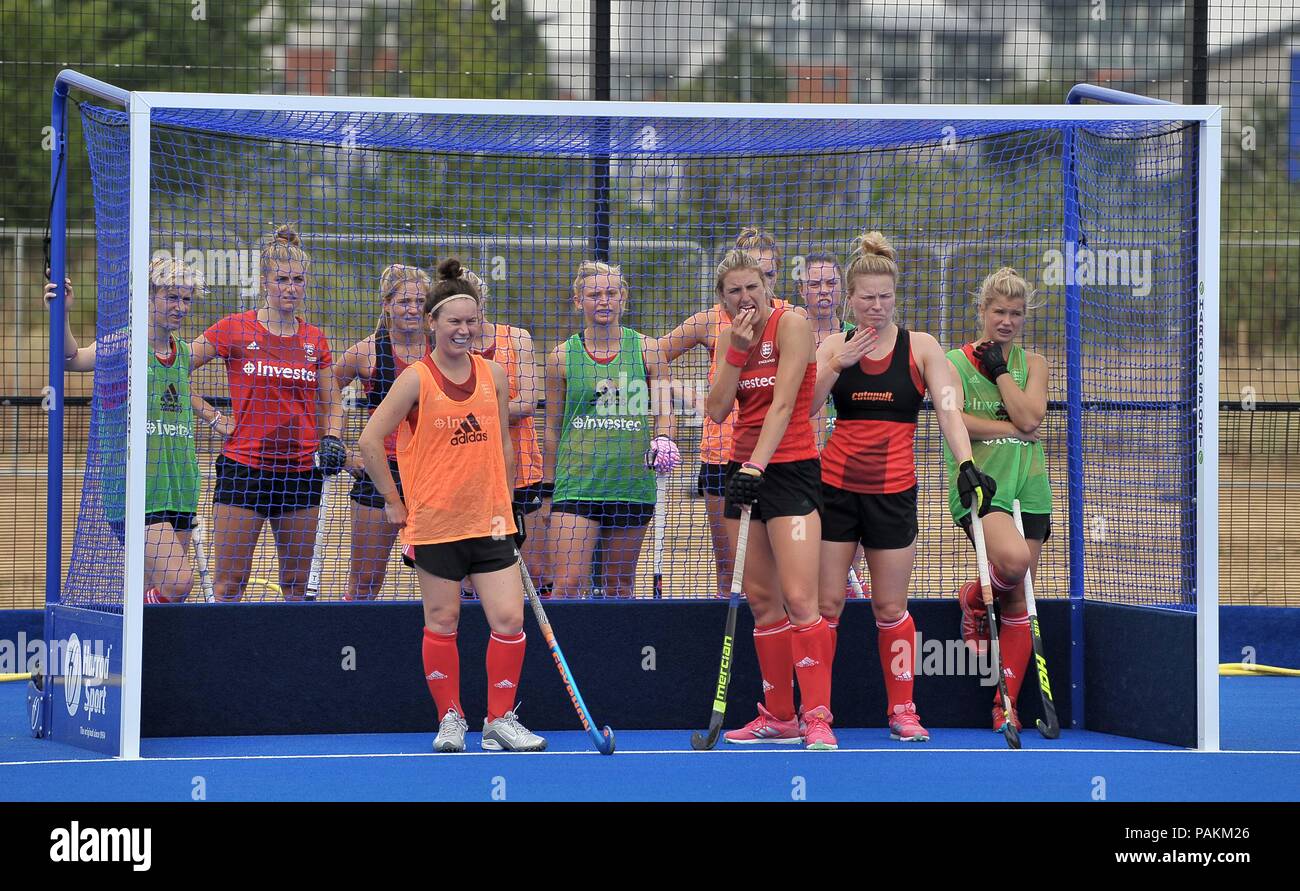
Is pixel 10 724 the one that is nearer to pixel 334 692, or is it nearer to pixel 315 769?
pixel 334 692

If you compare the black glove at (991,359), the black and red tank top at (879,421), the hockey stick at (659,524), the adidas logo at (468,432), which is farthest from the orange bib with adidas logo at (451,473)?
the black glove at (991,359)

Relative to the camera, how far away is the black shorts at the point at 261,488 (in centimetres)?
650

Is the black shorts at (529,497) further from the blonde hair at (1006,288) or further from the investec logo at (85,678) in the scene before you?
the blonde hair at (1006,288)

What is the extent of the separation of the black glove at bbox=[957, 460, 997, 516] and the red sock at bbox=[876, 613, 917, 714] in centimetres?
56

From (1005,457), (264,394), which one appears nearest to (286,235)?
(264,394)

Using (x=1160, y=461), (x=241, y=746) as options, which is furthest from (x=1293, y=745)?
(x=241, y=746)

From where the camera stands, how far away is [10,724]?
258 inches

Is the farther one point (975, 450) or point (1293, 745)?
point (975, 450)

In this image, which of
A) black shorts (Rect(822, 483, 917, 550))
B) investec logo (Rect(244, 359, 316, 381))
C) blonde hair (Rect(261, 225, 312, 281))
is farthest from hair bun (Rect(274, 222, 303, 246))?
black shorts (Rect(822, 483, 917, 550))

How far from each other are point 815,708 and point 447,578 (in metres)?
1.46

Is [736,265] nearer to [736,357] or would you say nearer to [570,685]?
[736,357]

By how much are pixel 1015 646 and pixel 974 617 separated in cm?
20

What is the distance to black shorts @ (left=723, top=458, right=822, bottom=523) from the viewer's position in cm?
580

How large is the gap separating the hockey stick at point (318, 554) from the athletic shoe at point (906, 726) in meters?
2.56
